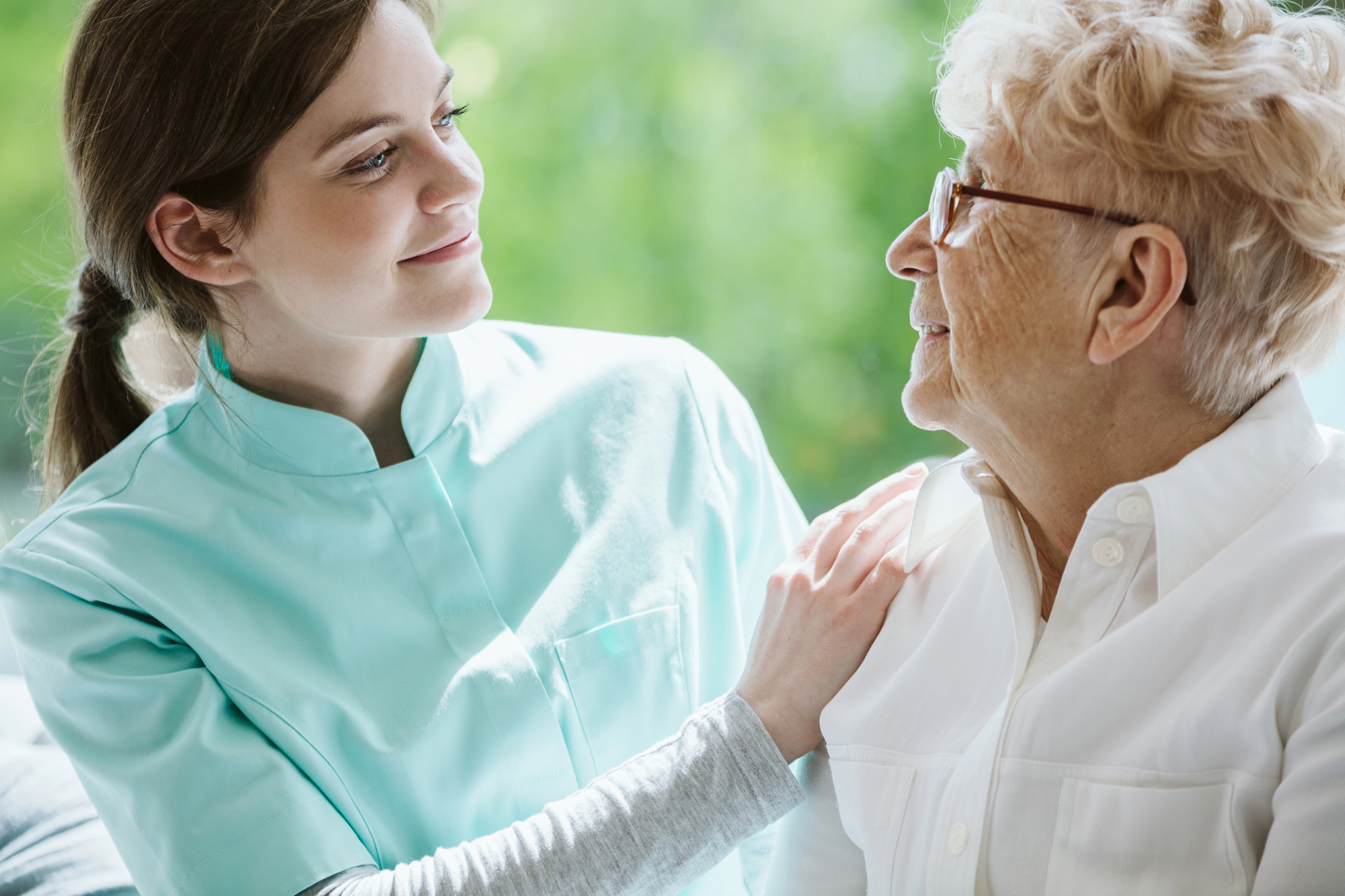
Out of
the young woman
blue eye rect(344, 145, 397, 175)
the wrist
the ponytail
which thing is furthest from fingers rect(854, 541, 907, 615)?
the ponytail

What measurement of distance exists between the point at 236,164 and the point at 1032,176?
0.81 m

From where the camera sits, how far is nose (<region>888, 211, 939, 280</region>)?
1.11 m

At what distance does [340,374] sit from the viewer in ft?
4.14

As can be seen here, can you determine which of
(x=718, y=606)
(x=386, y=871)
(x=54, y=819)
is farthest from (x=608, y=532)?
(x=54, y=819)

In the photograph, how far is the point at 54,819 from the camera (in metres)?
1.64

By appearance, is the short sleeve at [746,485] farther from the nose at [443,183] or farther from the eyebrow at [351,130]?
the eyebrow at [351,130]

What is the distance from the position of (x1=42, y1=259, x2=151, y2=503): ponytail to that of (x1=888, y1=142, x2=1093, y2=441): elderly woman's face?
3.32 ft

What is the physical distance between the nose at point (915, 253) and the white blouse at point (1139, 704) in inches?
8.7

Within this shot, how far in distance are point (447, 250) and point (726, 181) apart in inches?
32.4

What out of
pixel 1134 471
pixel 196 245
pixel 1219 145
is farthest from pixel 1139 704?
pixel 196 245

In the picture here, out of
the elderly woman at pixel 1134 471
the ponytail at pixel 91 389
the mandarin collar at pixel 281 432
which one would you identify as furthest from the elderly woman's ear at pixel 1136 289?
the ponytail at pixel 91 389

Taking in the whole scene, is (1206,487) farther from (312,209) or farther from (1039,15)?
(312,209)

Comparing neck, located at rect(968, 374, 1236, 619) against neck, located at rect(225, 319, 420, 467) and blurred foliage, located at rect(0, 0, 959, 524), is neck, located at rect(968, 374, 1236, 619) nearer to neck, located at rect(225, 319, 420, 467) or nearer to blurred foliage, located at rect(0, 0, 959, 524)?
neck, located at rect(225, 319, 420, 467)

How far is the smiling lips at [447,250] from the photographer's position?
1171 mm
